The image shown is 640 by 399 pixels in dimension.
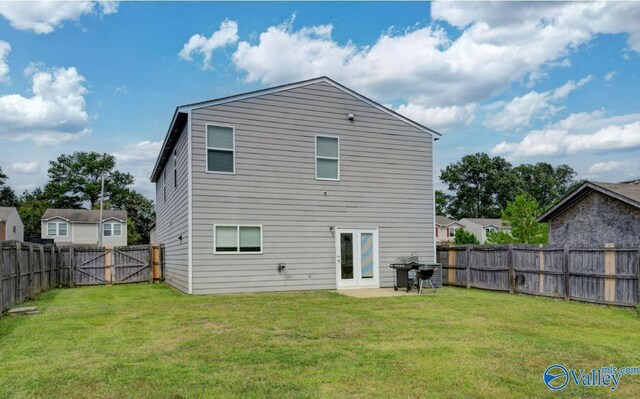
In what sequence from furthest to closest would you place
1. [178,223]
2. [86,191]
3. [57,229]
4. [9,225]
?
[86,191]
[57,229]
[9,225]
[178,223]

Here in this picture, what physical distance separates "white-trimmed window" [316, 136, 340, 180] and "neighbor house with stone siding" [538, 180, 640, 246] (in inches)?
356

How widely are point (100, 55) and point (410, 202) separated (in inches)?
504

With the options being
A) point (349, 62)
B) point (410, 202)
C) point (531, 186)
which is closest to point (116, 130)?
point (349, 62)

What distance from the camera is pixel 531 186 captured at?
6781 centimetres

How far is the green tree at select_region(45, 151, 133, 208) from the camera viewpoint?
5631 cm

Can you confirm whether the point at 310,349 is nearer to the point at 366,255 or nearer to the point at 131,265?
the point at 366,255

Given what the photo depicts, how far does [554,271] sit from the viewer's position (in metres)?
11.3

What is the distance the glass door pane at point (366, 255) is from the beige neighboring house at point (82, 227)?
115ft

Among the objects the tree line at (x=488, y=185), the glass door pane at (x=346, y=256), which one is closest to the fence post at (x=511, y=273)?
the glass door pane at (x=346, y=256)

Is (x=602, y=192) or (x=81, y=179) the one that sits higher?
(x=81, y=179)

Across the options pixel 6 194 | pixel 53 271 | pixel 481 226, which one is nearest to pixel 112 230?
pixel 6 194

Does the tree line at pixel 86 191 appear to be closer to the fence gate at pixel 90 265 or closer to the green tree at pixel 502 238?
the fence gate at pixel 90 265

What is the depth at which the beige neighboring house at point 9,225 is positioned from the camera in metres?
36.1

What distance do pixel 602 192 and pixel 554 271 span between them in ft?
19.9
